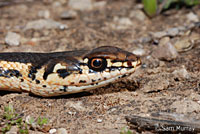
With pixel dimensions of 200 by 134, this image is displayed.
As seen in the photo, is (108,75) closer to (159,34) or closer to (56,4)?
(159,34)

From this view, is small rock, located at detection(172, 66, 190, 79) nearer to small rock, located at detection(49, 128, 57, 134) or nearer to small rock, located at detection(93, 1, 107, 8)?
small rock, located at detection(49, 128, 57, 134)

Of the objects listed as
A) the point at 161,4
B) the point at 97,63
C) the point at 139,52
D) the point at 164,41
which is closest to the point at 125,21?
the point at 161,4

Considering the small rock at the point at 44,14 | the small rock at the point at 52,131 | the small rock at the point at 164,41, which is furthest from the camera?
the small rock at the point at 44,14

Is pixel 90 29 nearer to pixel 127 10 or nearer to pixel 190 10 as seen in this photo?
pixel 127 10

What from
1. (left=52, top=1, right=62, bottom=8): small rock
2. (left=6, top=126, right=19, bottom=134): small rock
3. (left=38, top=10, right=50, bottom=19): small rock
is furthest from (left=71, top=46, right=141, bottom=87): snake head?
(left=52, top=1, right=62, bottom=8): small rock

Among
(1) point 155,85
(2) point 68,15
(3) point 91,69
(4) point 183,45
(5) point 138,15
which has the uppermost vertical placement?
(2) point 68,15

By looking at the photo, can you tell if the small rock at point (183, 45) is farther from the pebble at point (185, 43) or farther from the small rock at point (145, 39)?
the small rock at point (145, 39)

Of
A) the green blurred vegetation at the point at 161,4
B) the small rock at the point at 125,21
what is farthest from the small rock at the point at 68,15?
the green blurred vegetation at the point at 161,4

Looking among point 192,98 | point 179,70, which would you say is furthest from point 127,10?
point 192,98
